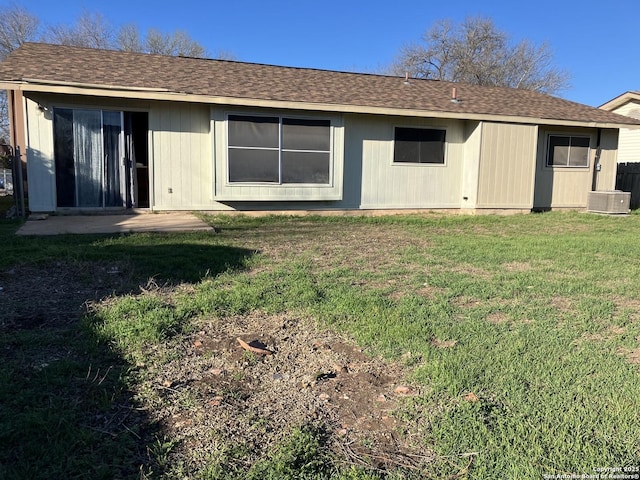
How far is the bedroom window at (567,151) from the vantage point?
13719 millimetres

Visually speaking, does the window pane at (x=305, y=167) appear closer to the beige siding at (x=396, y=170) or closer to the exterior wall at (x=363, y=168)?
the exterior wall at (x=363, y=168)

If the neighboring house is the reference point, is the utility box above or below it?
below

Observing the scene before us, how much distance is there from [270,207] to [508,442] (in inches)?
365

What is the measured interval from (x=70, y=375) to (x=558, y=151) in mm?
13990

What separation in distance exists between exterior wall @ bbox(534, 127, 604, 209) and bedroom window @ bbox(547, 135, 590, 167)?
0.39ft

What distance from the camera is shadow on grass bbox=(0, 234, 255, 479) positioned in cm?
222

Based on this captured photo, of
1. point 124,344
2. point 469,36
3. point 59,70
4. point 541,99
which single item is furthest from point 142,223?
point 469,36

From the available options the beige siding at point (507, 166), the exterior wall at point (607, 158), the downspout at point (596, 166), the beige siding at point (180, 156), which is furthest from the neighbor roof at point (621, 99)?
the beige siding at point (180, 156)

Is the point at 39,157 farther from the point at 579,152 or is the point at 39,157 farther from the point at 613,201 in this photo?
the point at 613,201

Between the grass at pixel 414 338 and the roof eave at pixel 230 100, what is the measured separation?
321 cm

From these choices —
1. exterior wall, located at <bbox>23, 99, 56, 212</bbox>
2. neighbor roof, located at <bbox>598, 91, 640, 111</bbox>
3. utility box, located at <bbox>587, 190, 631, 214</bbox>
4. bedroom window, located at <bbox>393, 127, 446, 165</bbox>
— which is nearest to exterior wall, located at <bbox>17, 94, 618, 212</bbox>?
exterior wall, located at <bbox>23, 99, 56, 212</bbox>

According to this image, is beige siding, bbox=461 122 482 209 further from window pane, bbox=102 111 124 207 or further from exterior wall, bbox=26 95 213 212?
window pane, bbox=102 111 124 207

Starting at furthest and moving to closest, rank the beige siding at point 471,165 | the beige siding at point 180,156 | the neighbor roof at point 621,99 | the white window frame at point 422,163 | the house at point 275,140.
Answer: the neighbor roof at point 621,99
the beige siding at point 471,165
the white window frame at point 422,163
the beige siding at point 180,156
the house at point 275,140

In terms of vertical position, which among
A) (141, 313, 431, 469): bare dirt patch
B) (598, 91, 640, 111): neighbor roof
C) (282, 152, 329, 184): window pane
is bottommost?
(141, 313, 431, 469): bare dirt patch
